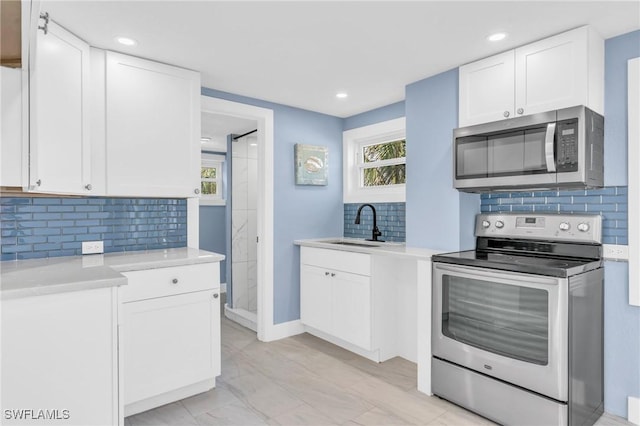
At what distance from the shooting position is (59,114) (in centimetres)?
205

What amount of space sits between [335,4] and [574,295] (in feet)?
6.33

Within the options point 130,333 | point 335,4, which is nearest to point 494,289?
point 335,4

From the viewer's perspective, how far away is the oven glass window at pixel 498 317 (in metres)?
1.96

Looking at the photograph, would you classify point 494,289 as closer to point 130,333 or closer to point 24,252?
point 130,333

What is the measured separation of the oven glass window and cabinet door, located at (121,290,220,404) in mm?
1541

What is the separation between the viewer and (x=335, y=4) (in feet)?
6.05

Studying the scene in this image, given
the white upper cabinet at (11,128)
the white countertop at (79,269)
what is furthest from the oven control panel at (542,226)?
the white upper cabinet at (11,128)

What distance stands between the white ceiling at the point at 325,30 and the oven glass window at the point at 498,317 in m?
1.46

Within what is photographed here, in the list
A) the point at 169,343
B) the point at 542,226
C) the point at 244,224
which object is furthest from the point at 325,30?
the point at 244,224

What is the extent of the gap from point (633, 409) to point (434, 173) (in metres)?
1.82

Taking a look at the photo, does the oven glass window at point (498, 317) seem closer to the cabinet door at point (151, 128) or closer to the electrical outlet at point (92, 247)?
the cabinet door at point (151, 128)

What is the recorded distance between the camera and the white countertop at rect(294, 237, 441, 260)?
261 cm

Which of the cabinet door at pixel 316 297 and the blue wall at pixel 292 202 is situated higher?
the blue wall at pixel 292 202

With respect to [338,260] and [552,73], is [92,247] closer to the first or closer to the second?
[338,260]
